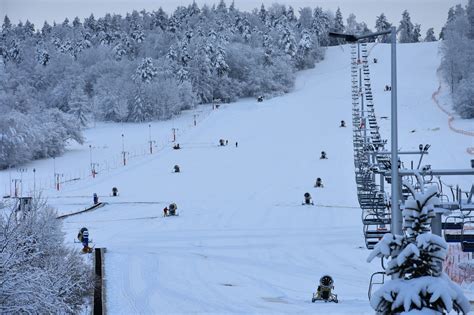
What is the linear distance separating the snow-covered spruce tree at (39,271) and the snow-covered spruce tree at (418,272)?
809 cm

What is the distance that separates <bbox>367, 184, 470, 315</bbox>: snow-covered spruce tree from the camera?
250 inches

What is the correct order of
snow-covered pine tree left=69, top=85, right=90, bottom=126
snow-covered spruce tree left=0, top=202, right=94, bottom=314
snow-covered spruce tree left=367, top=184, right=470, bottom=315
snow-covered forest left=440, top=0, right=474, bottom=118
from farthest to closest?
snow-covered pine tree left=69, top=85, right=90, bottom=126
snow-covered forest left=440, top=0, right=474, bottom=118
snow-covered spruce tree left=0, top=202, right=94, bottom=314
snow-covered spruce tree left=367, top=184, right=470, bottom=315

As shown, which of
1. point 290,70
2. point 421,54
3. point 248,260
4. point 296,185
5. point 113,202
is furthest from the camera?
point 421,54

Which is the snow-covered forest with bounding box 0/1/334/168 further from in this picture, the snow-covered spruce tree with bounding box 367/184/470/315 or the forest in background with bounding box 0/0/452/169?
the snow-covered spruce tree with bounding box 367/184/470/315

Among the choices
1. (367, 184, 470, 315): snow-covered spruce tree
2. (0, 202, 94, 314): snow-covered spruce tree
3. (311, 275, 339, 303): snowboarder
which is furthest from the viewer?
(311, 275, 339, 303): snowboarder

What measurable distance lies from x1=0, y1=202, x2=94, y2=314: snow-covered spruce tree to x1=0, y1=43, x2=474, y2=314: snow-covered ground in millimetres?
1191

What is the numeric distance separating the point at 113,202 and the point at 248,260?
16246mm

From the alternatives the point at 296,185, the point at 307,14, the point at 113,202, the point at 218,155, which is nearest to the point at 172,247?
the point at 113,202

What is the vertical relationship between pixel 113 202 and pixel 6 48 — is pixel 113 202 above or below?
below

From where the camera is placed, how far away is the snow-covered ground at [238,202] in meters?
21.0

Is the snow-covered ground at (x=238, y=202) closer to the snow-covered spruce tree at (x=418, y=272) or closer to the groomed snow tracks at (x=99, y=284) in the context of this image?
the groomed snow tracks at (x=99, y=284)

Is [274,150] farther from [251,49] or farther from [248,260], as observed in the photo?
[251,49]

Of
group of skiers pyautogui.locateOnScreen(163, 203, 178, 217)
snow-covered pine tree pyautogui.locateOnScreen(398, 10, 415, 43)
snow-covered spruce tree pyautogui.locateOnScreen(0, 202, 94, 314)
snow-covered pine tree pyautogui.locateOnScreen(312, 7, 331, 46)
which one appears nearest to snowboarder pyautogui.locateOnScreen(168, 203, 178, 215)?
group of skiers pyautogui.locateOnScreen(163, 203, 178, 217)

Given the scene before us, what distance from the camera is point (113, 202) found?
132 feet
